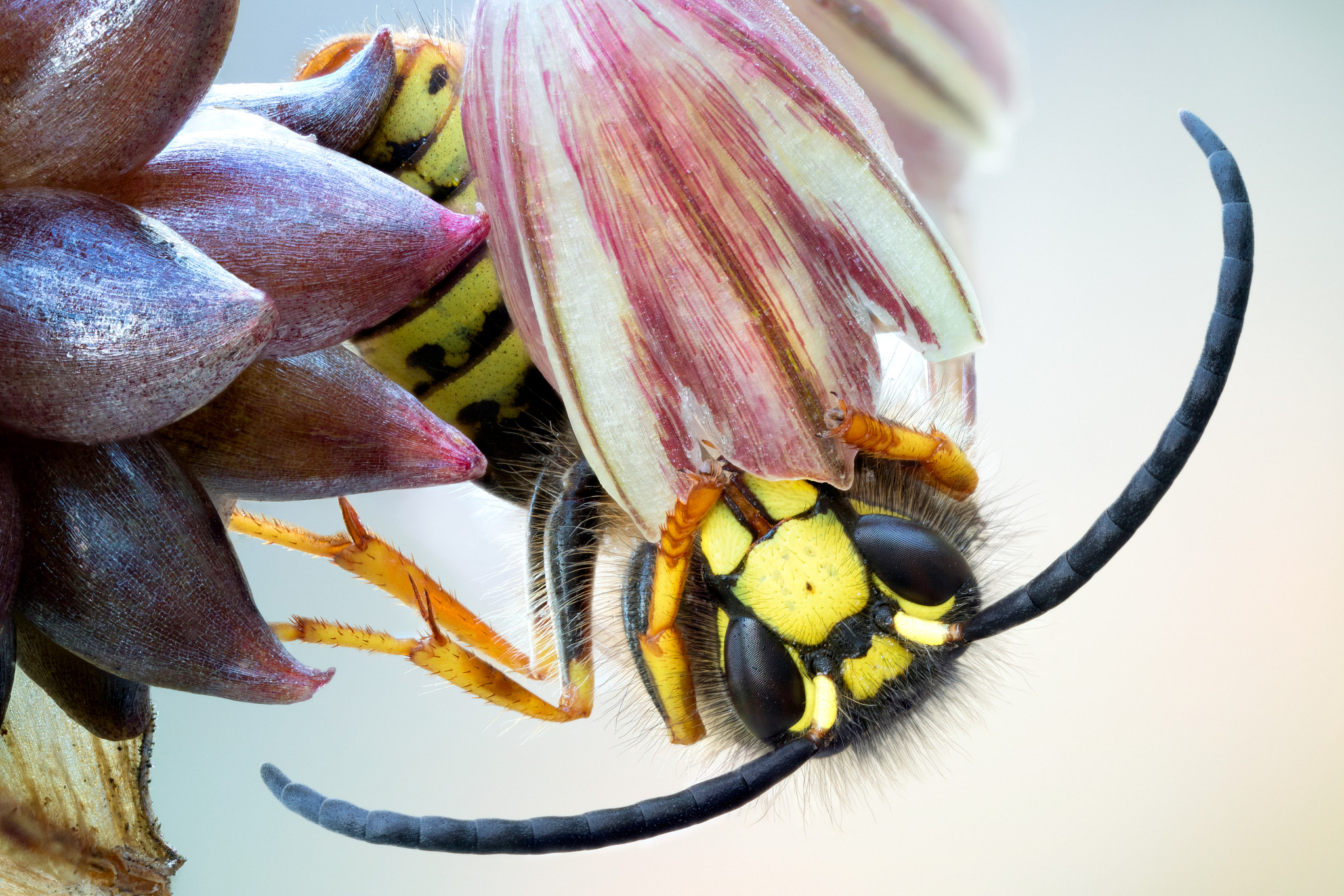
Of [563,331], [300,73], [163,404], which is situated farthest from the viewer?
[300,73]

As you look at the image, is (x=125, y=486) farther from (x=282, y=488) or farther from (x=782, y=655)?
(x=782, y=655)

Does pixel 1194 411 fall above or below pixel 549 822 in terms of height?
above

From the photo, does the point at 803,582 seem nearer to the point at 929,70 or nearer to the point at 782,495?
the point at 782,495

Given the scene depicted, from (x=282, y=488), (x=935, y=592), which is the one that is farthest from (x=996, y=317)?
(x=282, y=488)

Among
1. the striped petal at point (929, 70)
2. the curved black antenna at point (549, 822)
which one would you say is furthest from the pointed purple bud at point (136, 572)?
the striped petal at point (929, 70)

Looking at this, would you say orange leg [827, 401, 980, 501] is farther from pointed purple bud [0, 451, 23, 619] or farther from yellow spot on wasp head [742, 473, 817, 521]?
pointed purple bud [0, 451, 23, 619]

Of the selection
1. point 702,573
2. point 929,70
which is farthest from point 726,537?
point 929,70
